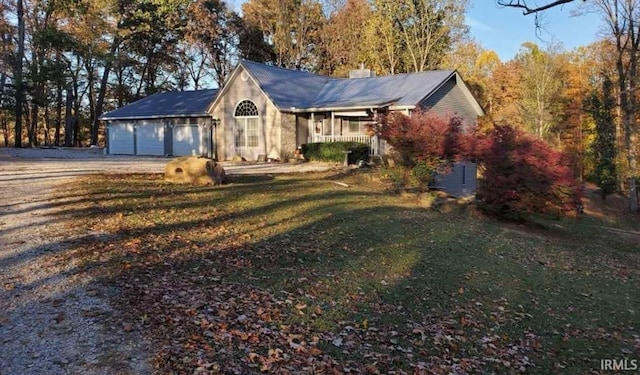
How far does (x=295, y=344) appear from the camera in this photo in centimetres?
469

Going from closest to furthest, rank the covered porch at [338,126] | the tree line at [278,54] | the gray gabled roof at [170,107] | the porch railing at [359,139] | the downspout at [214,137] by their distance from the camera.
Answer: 1. the porch railing at [359,139]
2. the covered porch at [338,126]
3. the downspout at [214,137]
4. the gray gabled roof at [170,107]
5. the tree line at [278,54]

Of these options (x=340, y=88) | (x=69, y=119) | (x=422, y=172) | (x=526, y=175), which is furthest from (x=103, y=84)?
(x=526, y=175)

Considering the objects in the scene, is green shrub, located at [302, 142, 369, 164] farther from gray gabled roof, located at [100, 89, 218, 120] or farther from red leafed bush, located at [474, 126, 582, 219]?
red leafed bush, located at [474, 126, 582, 219]

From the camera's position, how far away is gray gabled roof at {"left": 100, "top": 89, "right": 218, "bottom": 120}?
28188 mm

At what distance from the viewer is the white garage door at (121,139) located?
1213 inches

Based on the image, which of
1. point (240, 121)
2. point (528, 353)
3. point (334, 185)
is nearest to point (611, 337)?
point (528, 353)

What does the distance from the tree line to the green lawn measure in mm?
28535

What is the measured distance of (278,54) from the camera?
42.9 meters

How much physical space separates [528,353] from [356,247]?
3628 mm

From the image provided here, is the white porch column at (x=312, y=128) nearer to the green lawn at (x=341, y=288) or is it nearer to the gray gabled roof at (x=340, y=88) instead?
the gray gabled roof at (x=340, y=88)

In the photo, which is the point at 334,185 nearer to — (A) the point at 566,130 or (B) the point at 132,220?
(B) the point at 132,220

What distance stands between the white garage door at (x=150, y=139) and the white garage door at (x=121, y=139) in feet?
2.49

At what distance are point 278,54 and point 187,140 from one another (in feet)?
57.9

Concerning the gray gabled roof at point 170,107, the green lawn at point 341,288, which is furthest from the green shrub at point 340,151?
the green lawn at point 341,288
